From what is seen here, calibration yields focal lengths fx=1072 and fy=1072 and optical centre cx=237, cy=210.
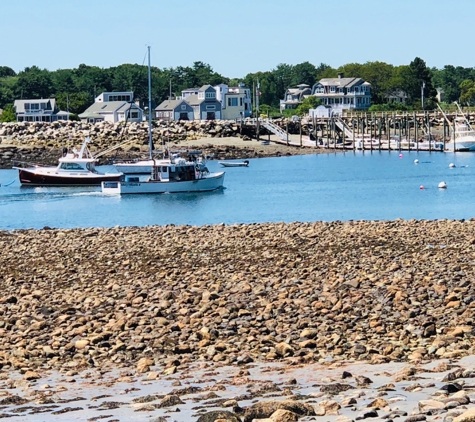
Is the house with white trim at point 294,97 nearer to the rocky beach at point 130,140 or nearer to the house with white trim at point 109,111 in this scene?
the house with white trim at point 109,111

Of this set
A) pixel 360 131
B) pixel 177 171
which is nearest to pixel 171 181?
pixel 177 171

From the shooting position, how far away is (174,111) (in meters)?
142

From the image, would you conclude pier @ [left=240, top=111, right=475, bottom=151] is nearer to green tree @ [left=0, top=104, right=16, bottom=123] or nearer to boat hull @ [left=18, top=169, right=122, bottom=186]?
green tree @ [left=0, top=104, right=16, bottom=123]

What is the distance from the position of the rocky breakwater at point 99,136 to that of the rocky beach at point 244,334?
245ft

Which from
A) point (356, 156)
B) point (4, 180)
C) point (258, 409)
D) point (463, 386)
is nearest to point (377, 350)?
point (463, 386)

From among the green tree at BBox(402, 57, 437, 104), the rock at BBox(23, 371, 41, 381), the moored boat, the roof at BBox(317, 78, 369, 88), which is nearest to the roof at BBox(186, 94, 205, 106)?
the roof at BBox(317, 78, 369, 88)

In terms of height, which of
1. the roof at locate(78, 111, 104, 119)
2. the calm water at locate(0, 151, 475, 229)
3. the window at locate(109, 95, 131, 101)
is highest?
the window at locate(109, 95, 131, 101)

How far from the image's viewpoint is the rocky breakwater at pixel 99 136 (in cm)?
10525

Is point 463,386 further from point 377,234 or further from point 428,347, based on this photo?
point 377,234

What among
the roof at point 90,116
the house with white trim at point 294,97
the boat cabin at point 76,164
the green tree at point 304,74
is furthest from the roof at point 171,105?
the boat cabin at point 76,164

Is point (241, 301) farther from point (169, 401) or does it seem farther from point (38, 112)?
point (38, 112)

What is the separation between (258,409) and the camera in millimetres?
10367

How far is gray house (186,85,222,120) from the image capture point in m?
146

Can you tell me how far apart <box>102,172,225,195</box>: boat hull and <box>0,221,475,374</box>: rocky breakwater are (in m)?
33.2
